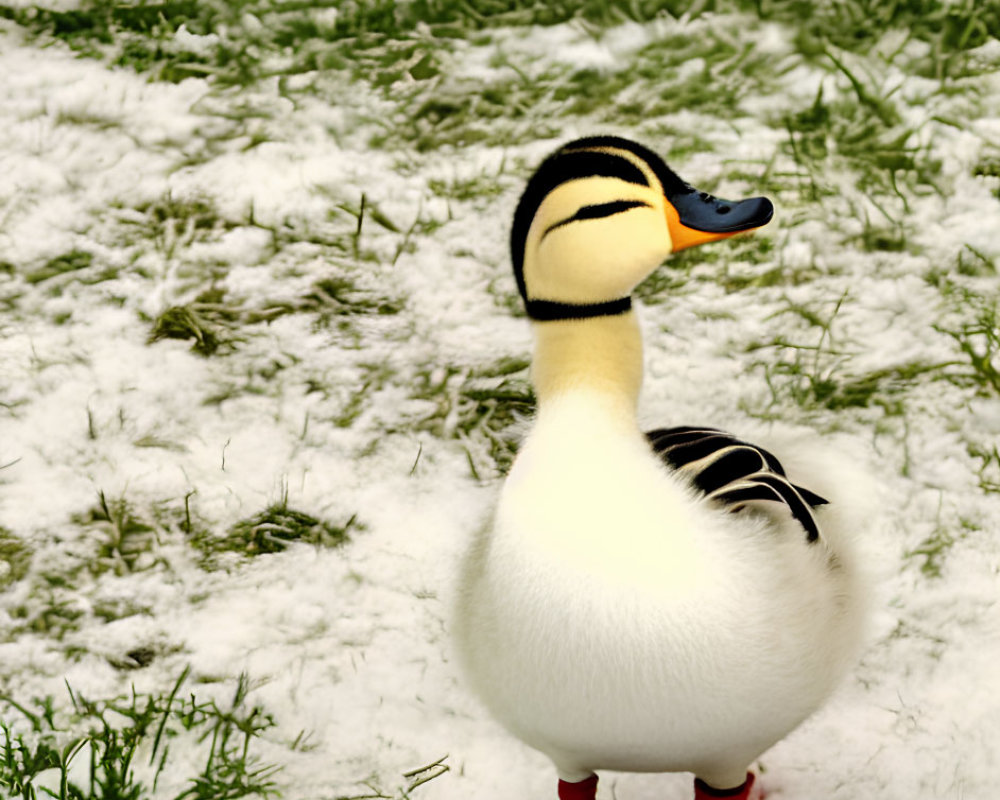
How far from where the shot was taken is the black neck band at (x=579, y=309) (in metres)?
2.36

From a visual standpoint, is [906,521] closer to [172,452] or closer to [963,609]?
[963,609]

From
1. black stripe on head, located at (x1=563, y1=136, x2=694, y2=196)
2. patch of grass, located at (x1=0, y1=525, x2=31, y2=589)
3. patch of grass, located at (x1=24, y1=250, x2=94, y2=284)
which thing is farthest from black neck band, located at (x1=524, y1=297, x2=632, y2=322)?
patch of grass, located at (x1=24, y1=250, x2=94, y2=284)

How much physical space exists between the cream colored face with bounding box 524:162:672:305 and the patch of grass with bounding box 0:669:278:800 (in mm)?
1247

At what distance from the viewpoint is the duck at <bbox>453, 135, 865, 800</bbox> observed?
218 centimetres

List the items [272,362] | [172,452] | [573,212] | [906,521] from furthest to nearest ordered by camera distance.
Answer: [272,362] → [172,452] → [906,521] → [573,212]

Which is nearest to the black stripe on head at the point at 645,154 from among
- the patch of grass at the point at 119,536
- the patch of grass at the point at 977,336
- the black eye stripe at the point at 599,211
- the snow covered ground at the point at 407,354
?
the black eye stripe at the point at 599,211

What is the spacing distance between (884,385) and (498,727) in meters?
1.63

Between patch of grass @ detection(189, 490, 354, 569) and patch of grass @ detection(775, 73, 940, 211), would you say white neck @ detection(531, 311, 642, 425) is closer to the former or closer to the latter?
patch of grass @ detection(189, 490, 354, 569)

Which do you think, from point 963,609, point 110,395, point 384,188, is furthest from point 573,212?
point 384,188

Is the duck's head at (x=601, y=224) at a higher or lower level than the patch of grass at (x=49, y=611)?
higher

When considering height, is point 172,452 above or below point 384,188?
below

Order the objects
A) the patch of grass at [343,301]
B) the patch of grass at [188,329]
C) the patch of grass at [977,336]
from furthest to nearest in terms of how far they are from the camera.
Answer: the patch of grass at [343,301] < the patch of grass at [188,329] < the patch of grass at [977,336]

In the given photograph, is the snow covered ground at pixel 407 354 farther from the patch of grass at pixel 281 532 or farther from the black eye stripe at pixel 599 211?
the black eye stripe at pixel 599 211

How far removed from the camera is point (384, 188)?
15.5 feet
